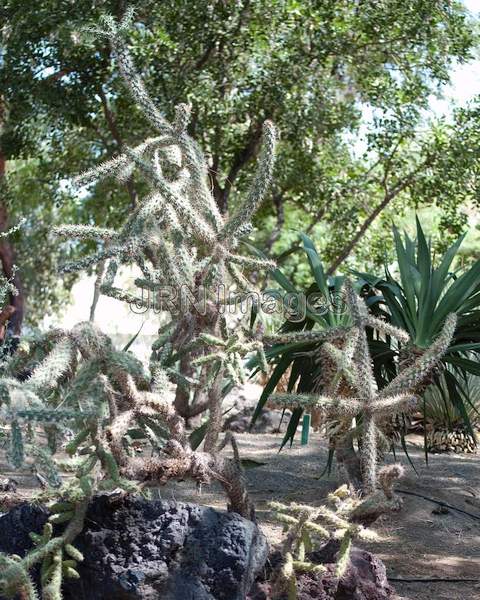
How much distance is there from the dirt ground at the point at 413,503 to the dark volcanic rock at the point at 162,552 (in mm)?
422

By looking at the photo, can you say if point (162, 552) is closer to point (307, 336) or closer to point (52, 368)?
point (52, 368)

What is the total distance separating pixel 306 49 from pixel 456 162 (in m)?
2.19

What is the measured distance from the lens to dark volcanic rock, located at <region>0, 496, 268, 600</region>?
2.94 m

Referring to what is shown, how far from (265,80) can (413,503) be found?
19.4ft

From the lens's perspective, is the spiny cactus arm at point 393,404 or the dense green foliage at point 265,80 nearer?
the spiny cactus arm at point 393,404

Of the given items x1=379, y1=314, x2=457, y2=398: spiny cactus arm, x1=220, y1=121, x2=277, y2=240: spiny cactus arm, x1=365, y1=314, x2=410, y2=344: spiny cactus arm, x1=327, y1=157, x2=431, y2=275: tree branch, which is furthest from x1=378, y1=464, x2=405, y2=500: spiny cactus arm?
x1=327, y1=157, x2=431, y2=275: tree branch

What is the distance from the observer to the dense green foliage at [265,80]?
9.32m

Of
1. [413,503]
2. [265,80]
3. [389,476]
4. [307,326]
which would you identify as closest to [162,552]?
[389,476]

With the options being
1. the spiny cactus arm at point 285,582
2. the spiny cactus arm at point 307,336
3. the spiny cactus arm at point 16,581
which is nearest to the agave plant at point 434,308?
the spiny cactus arm at point 307,336

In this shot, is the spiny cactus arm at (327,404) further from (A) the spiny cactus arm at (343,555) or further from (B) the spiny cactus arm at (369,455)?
(A) the spiny cactus arm at (343,555)

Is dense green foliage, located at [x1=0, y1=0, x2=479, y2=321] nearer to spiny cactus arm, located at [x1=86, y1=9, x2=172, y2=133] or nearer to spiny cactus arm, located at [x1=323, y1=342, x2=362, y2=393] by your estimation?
spiny cactus arm, located at [x1=86, y1=9, x2=172, y2=133]

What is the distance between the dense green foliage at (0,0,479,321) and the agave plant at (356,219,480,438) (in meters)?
4.20

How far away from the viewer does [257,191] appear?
135 inches

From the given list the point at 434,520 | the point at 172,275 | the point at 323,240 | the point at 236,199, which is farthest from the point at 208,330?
the point at 323,240
